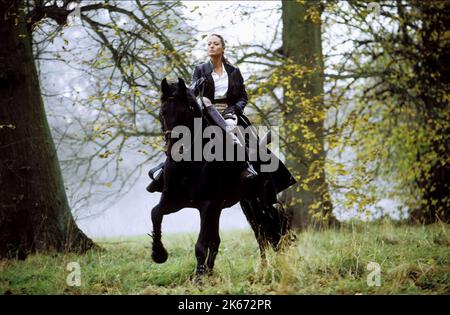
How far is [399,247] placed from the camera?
8.27 metres

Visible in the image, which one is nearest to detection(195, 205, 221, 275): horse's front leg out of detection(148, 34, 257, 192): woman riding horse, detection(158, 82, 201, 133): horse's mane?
detection(148, 34, 257, 192): woman riding horse

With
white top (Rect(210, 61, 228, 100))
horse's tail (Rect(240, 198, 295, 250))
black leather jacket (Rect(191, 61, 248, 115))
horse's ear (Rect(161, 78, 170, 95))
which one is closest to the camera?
horse's ear (Rect(161, 78, 170, 95))

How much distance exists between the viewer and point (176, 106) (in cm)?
586

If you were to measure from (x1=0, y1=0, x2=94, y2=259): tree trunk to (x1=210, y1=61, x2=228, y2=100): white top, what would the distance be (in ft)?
13.4

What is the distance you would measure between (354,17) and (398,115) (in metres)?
3.09

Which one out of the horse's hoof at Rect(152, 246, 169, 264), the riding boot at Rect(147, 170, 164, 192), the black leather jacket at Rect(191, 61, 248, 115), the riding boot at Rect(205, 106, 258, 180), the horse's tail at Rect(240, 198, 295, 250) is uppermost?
the black leather jacket at Rect(191, 61, 248, 115)

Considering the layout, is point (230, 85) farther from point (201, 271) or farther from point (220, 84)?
point (201, 271)

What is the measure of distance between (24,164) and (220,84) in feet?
14.9

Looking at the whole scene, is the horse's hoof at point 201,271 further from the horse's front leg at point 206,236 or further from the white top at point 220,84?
the white top at point 220,84

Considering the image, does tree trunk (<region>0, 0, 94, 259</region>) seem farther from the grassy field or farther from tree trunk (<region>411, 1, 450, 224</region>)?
tree trunk (<region>411, 1, 450, 224</region>)

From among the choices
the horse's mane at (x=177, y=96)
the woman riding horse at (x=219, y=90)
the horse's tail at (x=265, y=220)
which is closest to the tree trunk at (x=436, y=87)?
the horse's tail at (x=265, y=220)

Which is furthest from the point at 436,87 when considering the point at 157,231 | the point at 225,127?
the point at 157,231

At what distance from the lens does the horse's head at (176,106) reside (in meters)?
5.78

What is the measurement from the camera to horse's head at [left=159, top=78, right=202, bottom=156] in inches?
227
